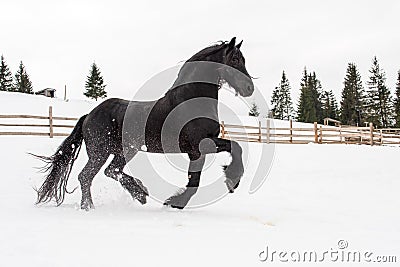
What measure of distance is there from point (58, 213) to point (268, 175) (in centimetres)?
632

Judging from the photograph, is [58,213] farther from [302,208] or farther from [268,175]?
[268,175]

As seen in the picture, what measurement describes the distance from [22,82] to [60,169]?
163 feet

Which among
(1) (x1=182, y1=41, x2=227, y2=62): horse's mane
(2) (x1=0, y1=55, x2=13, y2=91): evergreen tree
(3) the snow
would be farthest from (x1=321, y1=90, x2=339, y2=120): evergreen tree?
(1) (x1=182, y1=41, x2=227, y2=62): horse's mane

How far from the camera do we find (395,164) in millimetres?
11383

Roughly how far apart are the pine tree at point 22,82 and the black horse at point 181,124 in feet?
161

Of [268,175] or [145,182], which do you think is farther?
[268,175]

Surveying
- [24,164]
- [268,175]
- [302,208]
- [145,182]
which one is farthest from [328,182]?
[24,164]

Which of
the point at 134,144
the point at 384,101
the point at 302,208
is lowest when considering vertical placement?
the point at 302,208

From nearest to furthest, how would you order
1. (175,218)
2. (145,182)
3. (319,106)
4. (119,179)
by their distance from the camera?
1. (175,218)
2. (119,179)
3. (145,182)
4. (319,106)

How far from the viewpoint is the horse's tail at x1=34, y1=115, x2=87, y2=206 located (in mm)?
5147

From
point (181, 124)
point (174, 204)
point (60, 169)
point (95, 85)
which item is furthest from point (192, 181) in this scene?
point (95, 85)

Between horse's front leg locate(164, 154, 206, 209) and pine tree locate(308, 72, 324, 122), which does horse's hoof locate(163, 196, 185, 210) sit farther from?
pine tree locate(308, 72, 324, 122)

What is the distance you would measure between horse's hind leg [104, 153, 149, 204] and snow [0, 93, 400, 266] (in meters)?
0.19

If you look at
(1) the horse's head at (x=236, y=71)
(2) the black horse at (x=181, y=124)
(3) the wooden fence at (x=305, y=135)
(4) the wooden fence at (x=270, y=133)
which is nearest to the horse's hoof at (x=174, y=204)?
(2) the black horse at (x=181, y=124)
